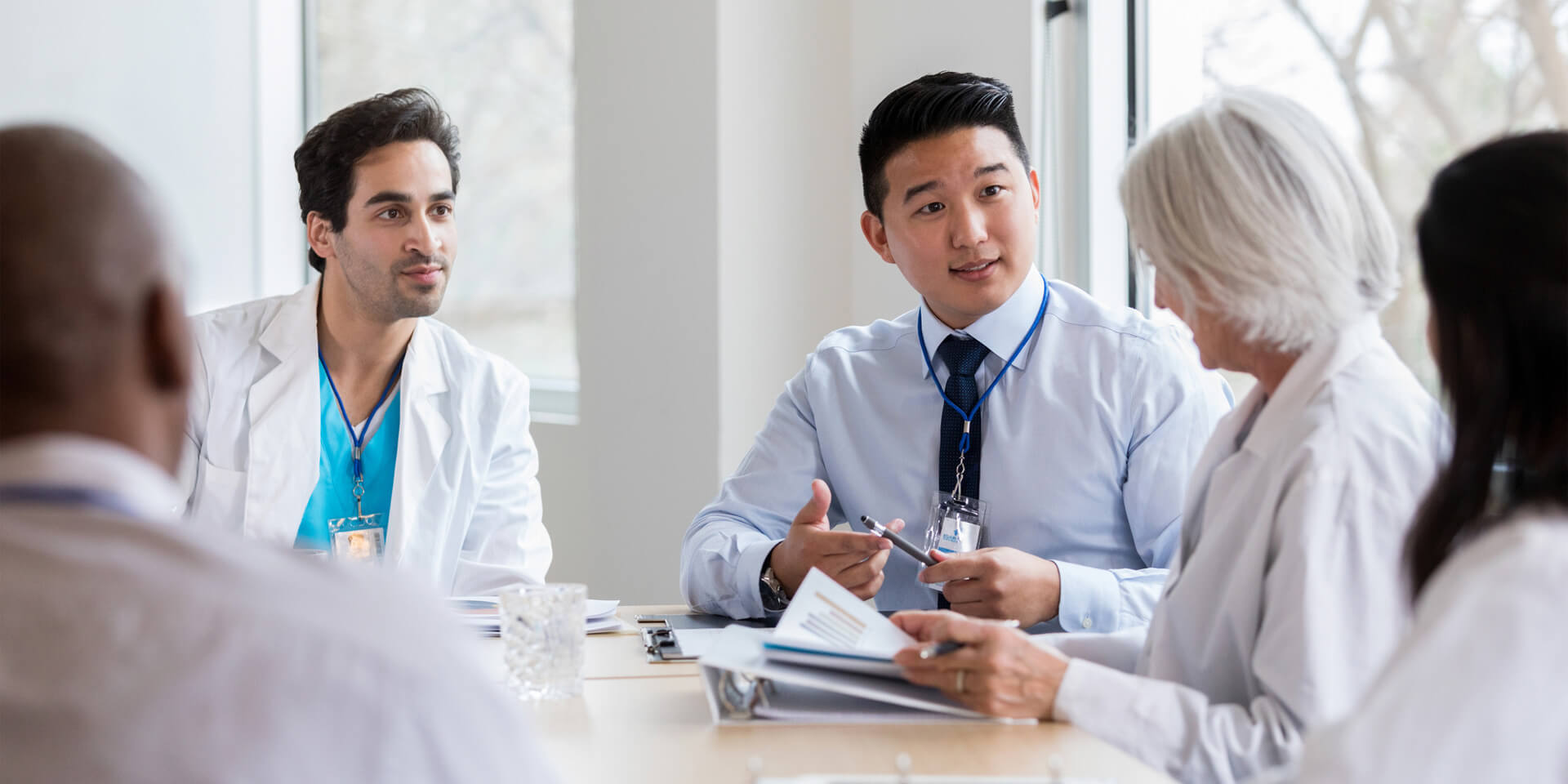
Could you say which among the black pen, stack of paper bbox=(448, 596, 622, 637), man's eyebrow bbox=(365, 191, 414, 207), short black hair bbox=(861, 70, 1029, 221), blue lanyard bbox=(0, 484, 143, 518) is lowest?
stack of paper bbox=(448, 596, 622, 637)

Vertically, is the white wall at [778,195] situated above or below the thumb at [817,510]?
above

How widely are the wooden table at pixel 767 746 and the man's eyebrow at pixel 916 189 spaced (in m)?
1.14

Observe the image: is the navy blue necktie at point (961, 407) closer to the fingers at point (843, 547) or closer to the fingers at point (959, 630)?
the fingers at point (843, 547)

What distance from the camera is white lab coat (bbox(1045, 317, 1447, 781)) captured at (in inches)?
50.8

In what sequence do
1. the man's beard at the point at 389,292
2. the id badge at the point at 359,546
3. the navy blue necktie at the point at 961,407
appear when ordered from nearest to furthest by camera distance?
the id badge at the point at 359,546 → the navy blue necktie at the point at 961,407 → the man's beard at the point at 389,292

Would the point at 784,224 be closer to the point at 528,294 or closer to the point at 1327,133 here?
the point at 528,294

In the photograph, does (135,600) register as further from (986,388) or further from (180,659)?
(986,388)

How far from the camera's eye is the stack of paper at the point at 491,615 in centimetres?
188

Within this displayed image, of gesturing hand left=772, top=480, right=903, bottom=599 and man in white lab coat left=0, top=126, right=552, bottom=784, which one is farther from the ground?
man in white lab coat left=0, top=126, right=552, bottom=784

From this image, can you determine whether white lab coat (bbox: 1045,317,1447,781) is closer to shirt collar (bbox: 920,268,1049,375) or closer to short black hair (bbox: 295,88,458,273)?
shirt collar (bbox: 920,268,1049,375)

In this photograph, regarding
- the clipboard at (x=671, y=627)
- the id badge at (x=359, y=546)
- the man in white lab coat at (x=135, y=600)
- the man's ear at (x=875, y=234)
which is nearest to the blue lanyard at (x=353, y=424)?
the id badge at (x=359, y=546)

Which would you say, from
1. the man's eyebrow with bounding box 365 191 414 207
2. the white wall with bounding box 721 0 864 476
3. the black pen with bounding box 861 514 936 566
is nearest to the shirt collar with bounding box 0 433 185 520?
the black pen with bounding box 861 514 936 566

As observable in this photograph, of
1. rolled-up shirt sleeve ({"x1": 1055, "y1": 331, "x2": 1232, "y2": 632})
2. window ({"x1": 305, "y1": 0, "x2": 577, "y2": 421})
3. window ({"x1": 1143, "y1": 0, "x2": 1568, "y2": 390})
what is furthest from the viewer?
window ({"x1": 305, "y1": 0, "x2": 577, "y2": 421})

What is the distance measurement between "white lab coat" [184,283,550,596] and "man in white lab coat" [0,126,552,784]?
1830 mm
